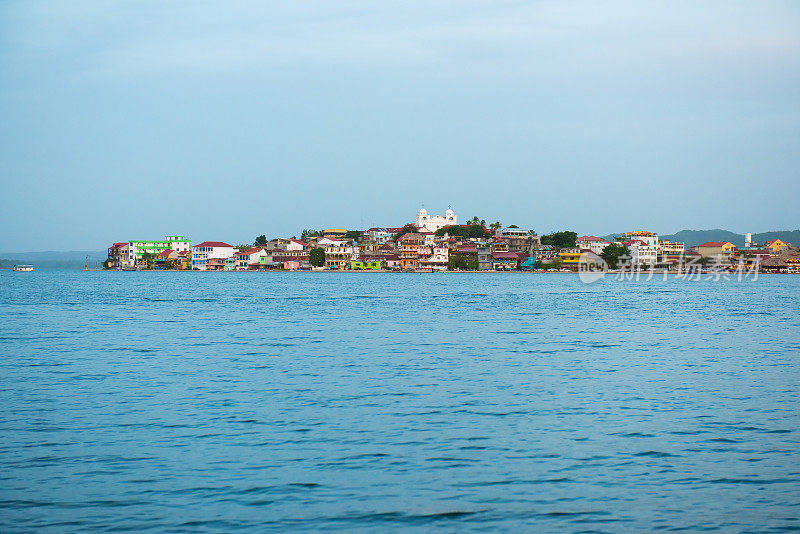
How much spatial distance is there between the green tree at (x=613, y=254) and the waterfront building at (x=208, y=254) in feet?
222

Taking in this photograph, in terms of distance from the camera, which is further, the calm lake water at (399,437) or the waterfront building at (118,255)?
the waterfront building at (118,255)

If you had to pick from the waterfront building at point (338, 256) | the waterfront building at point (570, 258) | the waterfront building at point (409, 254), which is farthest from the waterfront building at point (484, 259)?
the waterfront building at point (338, 256)

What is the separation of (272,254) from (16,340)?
116142mm

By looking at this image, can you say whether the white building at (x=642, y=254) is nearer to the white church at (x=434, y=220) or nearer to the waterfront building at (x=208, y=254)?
the white church at (x=434, y=220)

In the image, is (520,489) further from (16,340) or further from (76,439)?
(16,340)

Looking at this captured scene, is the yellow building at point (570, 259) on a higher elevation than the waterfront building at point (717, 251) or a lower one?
lower

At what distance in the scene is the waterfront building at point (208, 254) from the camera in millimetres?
139788

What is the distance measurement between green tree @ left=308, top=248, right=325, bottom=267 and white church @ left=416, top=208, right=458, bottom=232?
30.9 m

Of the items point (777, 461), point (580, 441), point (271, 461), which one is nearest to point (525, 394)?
point (580, 441)

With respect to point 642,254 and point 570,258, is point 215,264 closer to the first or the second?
point 570,258

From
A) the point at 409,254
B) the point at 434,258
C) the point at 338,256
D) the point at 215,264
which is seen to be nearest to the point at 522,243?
the point at 434,258

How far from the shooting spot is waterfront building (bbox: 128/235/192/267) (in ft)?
483

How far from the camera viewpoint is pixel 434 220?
Result: 15612cm

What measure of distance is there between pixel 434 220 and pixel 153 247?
188 ft
